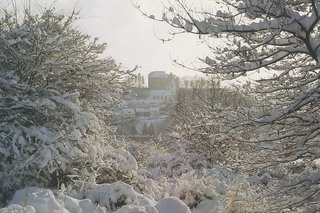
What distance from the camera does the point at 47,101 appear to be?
746 cm

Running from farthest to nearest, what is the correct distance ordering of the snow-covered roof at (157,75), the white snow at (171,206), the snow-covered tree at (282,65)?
1. the snow-covered roof at (157,75)
2. the white snow at (171,206)
3. the snow-covered tree at (282,65)

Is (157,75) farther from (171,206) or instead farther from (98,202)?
(171,206)

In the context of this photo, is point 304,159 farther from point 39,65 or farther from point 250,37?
point 39,65

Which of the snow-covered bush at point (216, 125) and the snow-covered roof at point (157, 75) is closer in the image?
the snow-covered bush at point (216, 125)

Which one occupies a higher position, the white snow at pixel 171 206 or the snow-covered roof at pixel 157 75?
the snow-covered roof at pixel 157 75

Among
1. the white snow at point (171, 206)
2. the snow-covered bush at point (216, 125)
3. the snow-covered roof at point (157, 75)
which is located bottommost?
the white snow at point (171, 206)

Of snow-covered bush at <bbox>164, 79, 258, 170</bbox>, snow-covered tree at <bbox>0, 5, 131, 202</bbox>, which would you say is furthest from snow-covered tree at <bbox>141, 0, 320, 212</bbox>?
snow-covered tree at <bbox>0, 5, 131, 202</bbox>

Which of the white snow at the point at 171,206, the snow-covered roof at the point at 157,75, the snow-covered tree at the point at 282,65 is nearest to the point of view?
the snow-covered tree at the point at 282,65

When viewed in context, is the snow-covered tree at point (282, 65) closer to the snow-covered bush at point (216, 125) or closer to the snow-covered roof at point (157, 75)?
the snow-covered bush at point (216, 125)

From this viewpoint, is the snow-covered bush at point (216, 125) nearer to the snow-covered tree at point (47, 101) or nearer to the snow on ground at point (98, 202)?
the snow on ground at point (98, 202)

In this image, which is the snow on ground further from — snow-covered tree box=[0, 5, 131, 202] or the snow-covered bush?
the snow-covered bush

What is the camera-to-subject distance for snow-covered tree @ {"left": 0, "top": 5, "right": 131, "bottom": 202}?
7090 millimetres

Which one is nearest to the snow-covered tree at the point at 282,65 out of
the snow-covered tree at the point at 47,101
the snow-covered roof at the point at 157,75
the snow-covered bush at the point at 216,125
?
the snow-covered bush at the point at 216,125

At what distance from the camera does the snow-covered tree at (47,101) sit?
279 inches
